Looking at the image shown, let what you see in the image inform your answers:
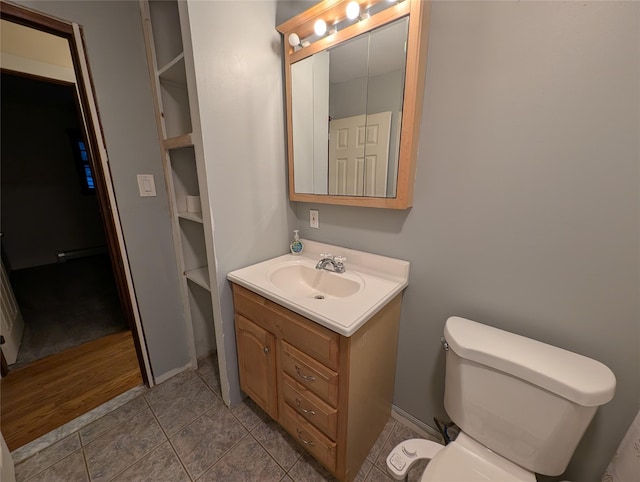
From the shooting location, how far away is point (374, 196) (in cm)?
116

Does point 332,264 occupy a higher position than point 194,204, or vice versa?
point 194,204

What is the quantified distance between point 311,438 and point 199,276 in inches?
43.2

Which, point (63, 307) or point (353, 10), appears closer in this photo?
point (353, 10)

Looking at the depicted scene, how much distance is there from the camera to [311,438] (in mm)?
1092

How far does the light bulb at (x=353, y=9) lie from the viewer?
1.00 meters

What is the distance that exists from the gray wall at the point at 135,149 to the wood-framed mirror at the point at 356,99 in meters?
0.78

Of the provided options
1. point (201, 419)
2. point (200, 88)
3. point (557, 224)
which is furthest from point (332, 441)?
point (200, 88)

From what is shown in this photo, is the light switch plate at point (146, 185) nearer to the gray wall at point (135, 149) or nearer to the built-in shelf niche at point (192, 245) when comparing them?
the gray wall at point (135, 149)

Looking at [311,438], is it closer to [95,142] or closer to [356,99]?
[356,99]

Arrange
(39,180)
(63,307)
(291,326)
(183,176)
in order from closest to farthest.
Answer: (291,326), (183,176), (63,307), (39,180)

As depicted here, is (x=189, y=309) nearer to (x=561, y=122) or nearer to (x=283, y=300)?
(x=283, y=300)

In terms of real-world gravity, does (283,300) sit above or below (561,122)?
below

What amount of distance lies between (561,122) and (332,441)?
141 centimetres

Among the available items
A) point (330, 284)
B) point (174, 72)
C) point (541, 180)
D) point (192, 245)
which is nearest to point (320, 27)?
point (174, 72)
